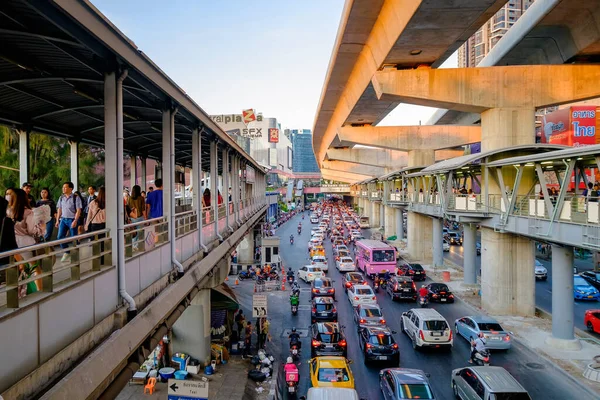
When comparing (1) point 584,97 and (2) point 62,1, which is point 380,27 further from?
(2) point 62,1

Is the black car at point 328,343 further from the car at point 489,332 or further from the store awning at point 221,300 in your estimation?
the car at point 489,332

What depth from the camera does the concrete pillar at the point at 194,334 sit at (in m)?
14.9

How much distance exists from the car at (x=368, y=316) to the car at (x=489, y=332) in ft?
10.9

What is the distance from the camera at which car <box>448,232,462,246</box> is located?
51.7m

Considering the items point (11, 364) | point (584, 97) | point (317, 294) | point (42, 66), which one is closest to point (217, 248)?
point (42, 66)

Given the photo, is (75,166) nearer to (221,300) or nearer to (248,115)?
(221,300)

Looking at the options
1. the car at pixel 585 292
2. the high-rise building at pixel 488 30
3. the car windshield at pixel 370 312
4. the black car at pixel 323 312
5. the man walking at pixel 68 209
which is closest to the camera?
the man walking at pixel 68 209

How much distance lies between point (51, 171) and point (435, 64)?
76.4ft

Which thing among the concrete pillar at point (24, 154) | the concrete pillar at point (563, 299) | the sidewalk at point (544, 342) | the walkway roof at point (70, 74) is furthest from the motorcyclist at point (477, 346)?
the concrete pillar at point (24, 154)

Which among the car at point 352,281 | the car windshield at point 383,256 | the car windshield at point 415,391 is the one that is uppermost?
the car windshield at point 383,256

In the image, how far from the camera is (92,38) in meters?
5.33

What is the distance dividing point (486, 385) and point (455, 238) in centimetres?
4398

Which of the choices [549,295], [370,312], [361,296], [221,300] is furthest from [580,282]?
[221,300]

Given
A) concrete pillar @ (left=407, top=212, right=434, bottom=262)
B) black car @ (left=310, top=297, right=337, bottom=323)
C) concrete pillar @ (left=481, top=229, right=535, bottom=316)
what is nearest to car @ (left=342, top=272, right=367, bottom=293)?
black car @ (left=310, top=297, right=337, bottom=323)
